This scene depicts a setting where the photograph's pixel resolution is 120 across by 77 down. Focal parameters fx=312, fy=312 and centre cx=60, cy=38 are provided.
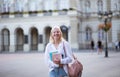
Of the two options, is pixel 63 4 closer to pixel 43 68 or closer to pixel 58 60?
pixel 43 68

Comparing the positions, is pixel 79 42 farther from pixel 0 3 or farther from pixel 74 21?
pixel 0 3

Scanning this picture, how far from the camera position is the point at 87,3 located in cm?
5519

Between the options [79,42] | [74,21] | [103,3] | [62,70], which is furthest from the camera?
[103,3]

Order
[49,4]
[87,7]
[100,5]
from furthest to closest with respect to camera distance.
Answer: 1. [87,7]
2. [100,5]
3. [49,4]

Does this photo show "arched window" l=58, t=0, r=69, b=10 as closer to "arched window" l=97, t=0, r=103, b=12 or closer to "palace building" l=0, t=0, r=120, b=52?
"palace building" l=0, t=0, r=120, b=52

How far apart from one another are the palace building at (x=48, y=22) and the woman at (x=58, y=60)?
4097 cm

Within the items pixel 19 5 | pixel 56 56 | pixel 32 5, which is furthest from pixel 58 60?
pixel 19 5

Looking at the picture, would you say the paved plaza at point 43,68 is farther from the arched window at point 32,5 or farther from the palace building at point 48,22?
the arched window at point 32,5

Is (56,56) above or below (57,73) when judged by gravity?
above

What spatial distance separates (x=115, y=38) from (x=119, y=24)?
246 cm

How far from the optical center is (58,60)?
21.6 ft

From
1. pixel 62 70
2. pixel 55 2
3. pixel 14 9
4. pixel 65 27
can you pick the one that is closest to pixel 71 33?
pixel 65 27

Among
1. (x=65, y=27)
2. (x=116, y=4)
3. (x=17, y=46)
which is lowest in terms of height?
(x=17, y=46)

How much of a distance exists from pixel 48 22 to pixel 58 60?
1678 inches
